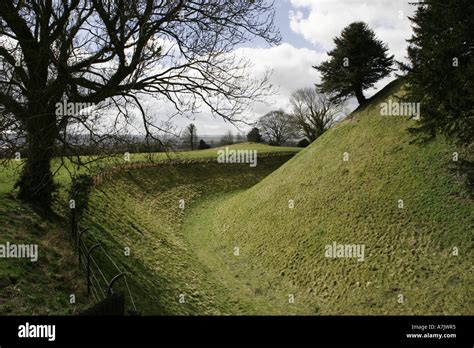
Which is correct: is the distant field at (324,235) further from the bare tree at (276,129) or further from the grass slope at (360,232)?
the bare tree at (276,129)

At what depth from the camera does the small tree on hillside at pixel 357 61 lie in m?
23.5

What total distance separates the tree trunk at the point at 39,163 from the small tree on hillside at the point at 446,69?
491 inches

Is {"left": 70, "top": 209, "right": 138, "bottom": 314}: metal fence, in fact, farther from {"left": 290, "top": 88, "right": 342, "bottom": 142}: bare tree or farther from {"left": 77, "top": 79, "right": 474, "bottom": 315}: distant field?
{"left": 290, "top": 88, "right": 342, "bottom": 142}: bare tree

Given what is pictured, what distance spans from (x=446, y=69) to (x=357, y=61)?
42.0 feet

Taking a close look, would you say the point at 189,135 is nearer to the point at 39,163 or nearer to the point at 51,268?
the point at 39,163

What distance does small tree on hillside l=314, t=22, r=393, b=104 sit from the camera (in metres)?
23.5

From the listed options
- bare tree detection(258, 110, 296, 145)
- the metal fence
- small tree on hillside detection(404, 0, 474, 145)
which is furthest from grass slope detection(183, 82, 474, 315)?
bare tree detection(258, 110, 296, 145)

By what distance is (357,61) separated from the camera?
23734mm

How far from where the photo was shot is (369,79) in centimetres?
2370

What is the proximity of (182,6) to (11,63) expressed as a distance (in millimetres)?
4949

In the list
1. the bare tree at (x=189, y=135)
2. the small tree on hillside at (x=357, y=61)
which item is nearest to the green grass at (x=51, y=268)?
the bare tree at (x=189, y=135)

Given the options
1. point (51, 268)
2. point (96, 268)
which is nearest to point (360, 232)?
point (96, 268)
